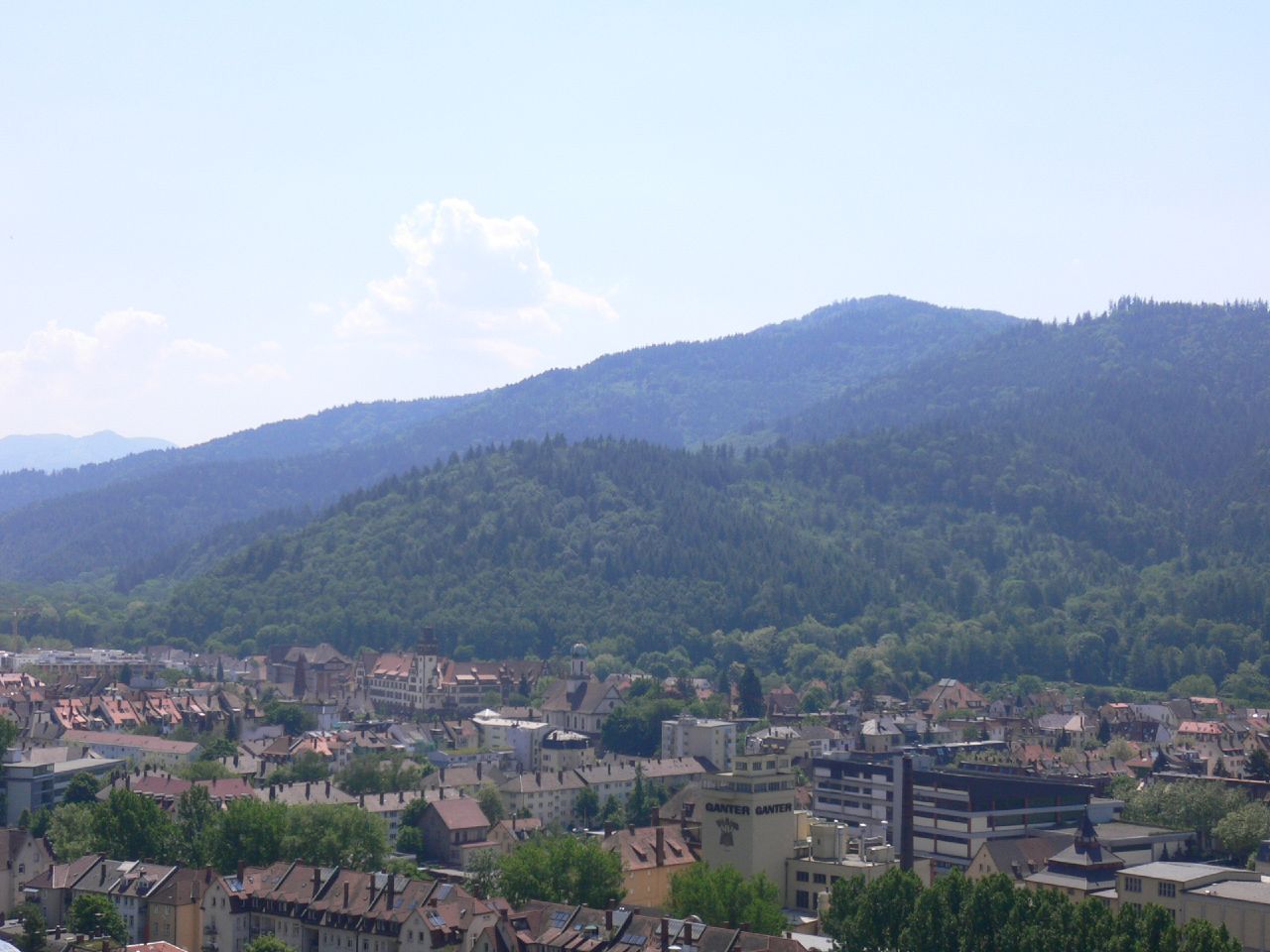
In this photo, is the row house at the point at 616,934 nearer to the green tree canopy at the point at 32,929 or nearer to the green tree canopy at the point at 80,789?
the green tree canopy at the point at 32,929

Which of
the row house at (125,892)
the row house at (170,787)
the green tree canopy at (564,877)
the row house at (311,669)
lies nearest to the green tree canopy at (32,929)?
the row house at (125,892)

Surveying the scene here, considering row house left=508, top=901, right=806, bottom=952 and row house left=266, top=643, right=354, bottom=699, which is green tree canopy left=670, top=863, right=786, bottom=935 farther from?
row house left=266, top=643, right=354, bottom=699

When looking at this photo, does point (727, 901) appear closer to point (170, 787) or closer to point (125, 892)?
point (125, 892)

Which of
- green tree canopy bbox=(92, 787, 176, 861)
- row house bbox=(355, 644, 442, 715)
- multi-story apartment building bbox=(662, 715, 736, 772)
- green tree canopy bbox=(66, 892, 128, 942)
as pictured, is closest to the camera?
green tree canopy bbox=(66, 892, 128, 942)

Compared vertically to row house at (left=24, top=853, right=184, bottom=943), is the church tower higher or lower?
higher

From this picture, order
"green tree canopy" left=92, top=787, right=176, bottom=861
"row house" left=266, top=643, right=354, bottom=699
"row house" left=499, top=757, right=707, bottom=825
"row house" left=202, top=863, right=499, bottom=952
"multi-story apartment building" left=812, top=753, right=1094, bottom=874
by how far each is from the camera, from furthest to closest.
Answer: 1. "row house" left=266, top=643, right=354, bottom=699
2. "row house" left=499, top=757, right=707, bottom=825
3. "multi-story apartment building" left=812, top=753, right=1094, bottom=874
4. "green tree canopy" left=92, top=787, right=176, bottom=861
5. "row house" left=202, top=863, right=499, bottom=952

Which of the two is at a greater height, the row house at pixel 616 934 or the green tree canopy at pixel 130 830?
the green tree canopy at pixel 130 830

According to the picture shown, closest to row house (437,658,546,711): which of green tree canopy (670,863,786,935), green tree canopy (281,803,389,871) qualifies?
green tree canopy (281,803,389,871)

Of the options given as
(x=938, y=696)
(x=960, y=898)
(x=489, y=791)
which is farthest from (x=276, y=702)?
(x=960, y=898)

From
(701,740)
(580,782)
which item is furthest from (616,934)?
(701,740)

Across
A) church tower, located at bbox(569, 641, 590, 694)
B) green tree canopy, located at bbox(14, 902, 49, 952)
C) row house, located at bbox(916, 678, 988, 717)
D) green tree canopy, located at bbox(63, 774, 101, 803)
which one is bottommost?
green tree canopy, located at bbox(14, 902, 49, 952)

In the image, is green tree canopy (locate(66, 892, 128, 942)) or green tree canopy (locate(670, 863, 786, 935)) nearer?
green tree canopy (locate(670, 863, 786, 935))

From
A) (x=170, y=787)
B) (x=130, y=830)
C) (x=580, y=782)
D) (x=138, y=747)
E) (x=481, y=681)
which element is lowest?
(x=580, y=782)

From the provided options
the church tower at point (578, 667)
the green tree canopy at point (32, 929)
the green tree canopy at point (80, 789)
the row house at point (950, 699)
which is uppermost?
the church tower at point (578, 667)
